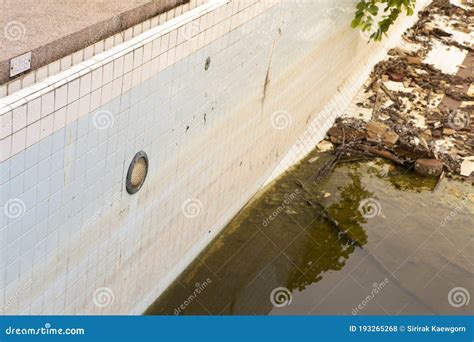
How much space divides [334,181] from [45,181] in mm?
5520

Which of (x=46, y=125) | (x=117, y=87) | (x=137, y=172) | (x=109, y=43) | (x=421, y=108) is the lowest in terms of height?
(x=421, y=108)

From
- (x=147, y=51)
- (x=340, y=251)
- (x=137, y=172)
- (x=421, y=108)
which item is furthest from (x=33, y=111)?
(x=421, y=108)

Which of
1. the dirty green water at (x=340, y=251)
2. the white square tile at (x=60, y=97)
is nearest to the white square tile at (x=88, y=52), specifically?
the white square tile at (x=60, y=97)

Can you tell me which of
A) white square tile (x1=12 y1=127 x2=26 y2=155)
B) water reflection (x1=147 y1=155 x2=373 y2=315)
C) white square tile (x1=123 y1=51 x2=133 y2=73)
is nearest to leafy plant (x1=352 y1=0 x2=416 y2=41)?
water reflection (x1=147 y1=155 x2=373 y2=315)

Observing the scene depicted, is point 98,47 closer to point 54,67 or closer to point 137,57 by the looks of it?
point 137,57

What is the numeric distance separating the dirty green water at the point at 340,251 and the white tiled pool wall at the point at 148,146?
0.99 ft

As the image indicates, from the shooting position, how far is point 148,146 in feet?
19.5

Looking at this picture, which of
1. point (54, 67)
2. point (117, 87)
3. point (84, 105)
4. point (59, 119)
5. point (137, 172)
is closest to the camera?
point (59, 119)

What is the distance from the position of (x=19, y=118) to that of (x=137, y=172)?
5.86 ft

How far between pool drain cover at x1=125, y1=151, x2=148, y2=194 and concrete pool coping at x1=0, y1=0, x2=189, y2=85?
1028mm

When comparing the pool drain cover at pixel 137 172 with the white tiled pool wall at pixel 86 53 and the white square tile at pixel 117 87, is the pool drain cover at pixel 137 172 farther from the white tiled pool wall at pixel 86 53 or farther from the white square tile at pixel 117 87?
the white tiled pool wall at pixel 86 53

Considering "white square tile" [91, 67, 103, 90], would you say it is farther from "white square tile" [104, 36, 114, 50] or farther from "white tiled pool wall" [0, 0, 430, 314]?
"white square tile" [104, 36, 114, 50]

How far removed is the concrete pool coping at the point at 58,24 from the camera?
463cm

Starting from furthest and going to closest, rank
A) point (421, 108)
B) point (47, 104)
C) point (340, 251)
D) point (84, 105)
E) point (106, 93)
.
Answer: point (421, 108) < point (340, 251) < point (106, 93) < point (84, 105) < point (47, 104)
